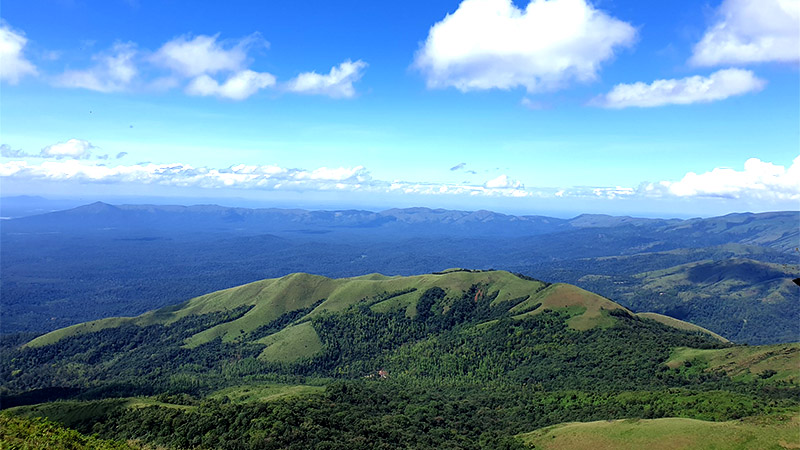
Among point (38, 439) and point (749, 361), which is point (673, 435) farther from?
point (38, 439)

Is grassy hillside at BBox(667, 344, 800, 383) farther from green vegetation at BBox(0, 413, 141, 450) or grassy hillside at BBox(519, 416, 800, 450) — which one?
green vegetation at BBox(0, 413, 141, 450)

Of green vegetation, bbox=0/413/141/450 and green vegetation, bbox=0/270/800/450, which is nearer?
green vegetation, bbox=0/413/141/450

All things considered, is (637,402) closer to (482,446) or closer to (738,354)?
(482,446)

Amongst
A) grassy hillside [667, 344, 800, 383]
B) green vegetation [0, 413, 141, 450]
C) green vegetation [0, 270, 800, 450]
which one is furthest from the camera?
grassy hillside [667, 344, 800, 383]

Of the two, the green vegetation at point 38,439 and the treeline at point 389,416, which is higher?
the green vegetation at point 38,439

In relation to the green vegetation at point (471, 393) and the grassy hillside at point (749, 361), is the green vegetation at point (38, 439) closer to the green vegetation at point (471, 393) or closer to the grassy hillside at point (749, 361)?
the green vegetation at point (471, 393)

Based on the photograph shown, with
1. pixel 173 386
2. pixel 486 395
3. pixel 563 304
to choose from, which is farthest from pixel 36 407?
pixel 563 304

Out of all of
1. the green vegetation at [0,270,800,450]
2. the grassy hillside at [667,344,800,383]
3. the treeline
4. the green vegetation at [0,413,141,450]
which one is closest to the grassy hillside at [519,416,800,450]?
the green vegetation at [0,270,800,450]

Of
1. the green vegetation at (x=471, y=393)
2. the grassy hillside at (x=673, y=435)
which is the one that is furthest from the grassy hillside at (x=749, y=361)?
the grassy hillside at (x=673, y=435)

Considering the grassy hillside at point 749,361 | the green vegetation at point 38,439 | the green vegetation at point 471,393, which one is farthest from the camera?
the grassy hillside at point 749,361
